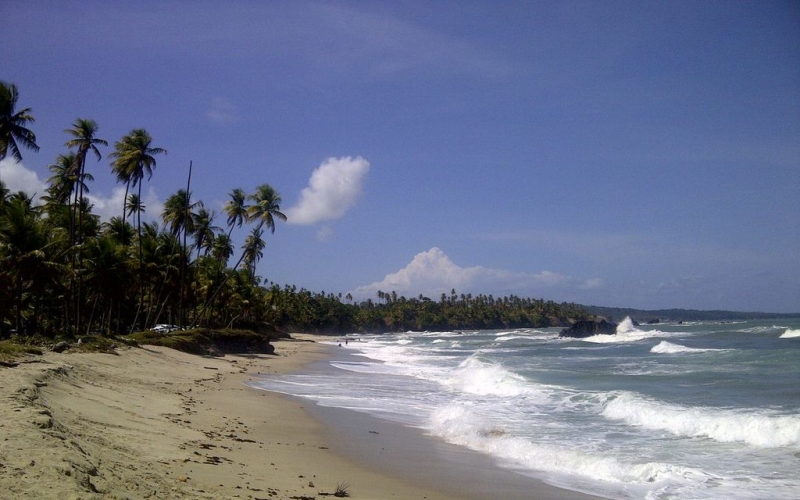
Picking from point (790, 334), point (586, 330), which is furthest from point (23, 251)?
point (586, 330)

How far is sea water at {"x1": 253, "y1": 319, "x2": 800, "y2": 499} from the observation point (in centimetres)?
999

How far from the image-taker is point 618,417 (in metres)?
15.8

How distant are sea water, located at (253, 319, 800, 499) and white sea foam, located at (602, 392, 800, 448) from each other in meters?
0.03

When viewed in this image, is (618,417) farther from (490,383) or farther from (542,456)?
(490,383)

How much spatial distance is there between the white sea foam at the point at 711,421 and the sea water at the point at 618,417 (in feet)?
0.08

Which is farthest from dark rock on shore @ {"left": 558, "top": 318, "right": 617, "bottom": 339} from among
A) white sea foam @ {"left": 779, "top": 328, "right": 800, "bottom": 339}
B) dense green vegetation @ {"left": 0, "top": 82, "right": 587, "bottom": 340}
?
dense green vegetation @ {"left": 0, "top": 82, "right": 587, "bottom": 340}

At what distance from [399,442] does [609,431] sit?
5342mm

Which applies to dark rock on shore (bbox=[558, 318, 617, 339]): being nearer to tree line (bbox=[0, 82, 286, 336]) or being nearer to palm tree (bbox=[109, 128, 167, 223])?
tree line (bbox=[0, 82, 286, 336])

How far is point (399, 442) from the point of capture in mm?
12664

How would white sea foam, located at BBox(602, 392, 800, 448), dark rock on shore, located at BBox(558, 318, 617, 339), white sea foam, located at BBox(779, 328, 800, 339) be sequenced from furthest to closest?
dark rock on shore, located at BBox(558, 318, 617, 339) < white sea foam, located at BBox(779, 328, 800, 339) < white sea foam, located at BBox(602, 392, 800, 448)

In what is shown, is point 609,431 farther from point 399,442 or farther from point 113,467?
point 113,467

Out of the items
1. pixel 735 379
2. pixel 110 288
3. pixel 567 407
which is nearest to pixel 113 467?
pixel 567 407

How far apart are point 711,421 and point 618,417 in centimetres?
250

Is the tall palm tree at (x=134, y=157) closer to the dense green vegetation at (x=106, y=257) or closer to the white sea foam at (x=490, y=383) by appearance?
the dense green vegetation at (x=106, y=257)
